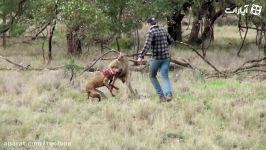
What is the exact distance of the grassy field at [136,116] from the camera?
8180 mm

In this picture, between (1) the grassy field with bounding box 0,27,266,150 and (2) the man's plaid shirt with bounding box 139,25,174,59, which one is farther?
(2) the man's plaid shirt with bounding box 139,25,174,59

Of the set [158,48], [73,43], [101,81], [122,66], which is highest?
[158,48]

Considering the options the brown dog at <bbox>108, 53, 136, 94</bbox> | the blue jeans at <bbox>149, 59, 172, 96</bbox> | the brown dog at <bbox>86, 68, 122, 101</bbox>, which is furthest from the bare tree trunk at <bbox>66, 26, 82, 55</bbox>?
the blue jeans at <bbox>149, 59, 172, 96</bbox>

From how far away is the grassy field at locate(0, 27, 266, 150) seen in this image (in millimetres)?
8180

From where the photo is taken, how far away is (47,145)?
25.9 feet

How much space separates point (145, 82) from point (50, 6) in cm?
698

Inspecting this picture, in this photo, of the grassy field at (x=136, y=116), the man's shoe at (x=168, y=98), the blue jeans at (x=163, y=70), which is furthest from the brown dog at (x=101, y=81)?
the man's shoe at (x=168, y=98)

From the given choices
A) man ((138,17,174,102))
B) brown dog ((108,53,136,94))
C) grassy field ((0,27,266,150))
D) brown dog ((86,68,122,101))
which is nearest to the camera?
grassy field ((0,27,266,150))

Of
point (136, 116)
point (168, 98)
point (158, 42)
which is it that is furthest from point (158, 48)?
point (136, 116)

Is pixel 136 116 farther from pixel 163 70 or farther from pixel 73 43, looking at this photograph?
pixel 73 43

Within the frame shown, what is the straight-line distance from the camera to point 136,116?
32.2 feet

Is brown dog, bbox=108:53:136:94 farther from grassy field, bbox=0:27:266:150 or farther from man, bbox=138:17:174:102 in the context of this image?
man, bbox=138:17:174:102

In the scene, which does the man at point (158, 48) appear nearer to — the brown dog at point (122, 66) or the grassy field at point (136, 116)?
the grassy field at point (136, 116)

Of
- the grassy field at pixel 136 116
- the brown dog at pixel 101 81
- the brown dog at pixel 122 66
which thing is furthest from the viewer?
the brown dog at pixel 122 66
